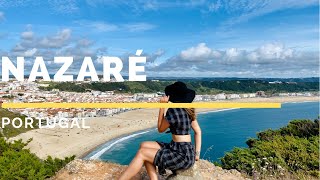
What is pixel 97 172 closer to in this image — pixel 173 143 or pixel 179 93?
pixel 173 143

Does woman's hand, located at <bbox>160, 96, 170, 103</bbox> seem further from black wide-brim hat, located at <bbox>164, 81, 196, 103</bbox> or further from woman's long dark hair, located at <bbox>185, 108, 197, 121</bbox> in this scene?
woman's long dark hair, located at <bbox>185, 108, 197, 121</bbox>

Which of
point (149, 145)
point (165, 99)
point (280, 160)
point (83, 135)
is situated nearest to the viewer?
point (165, 99)

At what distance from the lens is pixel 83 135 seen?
60062 millimetres

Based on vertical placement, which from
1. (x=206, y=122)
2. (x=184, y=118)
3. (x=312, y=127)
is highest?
(x=184, y=118)

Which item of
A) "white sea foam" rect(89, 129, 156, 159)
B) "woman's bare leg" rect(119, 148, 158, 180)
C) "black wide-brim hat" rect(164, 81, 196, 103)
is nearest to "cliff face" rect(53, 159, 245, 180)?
"woman's bare leg" rect(119, 148, 158, 180)

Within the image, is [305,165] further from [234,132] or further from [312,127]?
[234,132]

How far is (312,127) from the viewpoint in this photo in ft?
73.8

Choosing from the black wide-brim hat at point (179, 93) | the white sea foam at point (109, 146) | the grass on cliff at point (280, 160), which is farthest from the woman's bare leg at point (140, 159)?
the white sea foam at point (109, 146)

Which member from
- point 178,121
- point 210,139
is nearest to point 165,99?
point 178,121

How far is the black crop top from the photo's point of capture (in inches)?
217

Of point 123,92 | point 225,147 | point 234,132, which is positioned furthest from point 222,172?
point 123,92

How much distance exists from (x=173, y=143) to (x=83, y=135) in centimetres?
5630

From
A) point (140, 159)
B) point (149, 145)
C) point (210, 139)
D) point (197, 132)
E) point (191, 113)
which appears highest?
point (191, 113)

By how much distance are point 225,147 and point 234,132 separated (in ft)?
47.0
